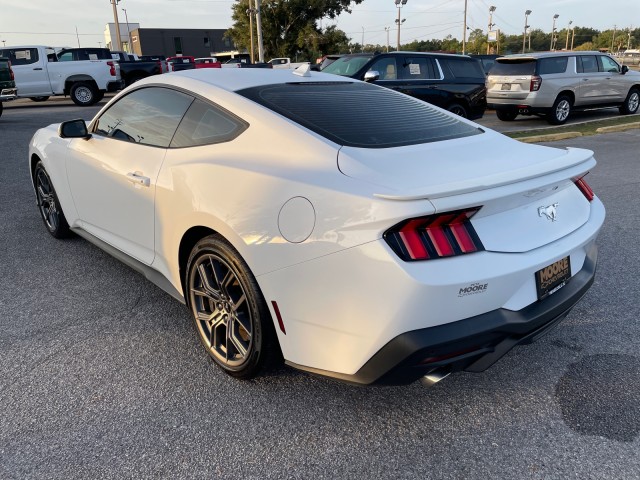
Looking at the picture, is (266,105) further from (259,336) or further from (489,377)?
(489,377)

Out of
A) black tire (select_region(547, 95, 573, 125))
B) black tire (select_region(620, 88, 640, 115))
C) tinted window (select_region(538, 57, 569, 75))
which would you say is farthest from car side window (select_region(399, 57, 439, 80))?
black tire (select_region(620, 88, 640, 115))

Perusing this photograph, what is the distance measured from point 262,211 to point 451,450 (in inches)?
52.1

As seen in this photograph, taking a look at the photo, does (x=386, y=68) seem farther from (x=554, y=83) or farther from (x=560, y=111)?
(x=560, y=111)

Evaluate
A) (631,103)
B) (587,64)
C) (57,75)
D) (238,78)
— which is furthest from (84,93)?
(238,78)

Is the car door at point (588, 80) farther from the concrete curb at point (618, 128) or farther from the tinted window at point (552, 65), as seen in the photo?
the concrete curb at point (618, 128)

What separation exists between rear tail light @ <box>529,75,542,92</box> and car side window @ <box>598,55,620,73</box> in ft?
8.30

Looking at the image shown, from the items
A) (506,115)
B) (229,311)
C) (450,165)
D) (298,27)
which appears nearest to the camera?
(450,165)

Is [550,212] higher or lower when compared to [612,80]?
higher

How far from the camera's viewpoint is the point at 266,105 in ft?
8.98

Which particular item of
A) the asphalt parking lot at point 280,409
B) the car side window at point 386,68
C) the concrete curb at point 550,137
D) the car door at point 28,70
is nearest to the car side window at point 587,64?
the concrete curb at point 550,137

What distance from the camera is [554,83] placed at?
12.6 m

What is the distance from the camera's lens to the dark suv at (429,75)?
36.3ft

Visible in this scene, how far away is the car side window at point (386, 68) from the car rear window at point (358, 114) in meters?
8.03

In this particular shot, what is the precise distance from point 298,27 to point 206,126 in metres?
46.8
